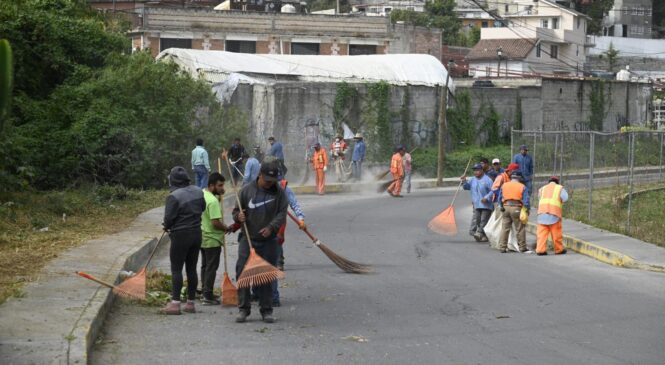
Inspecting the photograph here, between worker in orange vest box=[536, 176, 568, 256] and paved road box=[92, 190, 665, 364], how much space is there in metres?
0.77

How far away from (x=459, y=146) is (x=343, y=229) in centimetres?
2461

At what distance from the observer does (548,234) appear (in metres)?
17.8

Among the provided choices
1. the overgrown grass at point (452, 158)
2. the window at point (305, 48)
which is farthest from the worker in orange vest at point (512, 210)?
the window at point (305, 48)

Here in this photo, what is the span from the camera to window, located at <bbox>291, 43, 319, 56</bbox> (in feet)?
197

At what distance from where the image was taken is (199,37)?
57.7 meters

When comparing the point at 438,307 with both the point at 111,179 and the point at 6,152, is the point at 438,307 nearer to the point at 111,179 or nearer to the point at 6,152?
the point at 6,152

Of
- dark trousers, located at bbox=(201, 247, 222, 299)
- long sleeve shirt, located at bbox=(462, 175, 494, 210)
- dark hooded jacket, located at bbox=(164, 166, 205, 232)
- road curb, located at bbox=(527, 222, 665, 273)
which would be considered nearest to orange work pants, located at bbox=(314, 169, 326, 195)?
long sleeve shirt, located at bbox=(462, 175, 494, 210)

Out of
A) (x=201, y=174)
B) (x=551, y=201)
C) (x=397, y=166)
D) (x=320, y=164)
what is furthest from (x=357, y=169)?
(x=551, y=201)

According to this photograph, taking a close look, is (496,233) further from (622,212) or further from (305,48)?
(305,48)

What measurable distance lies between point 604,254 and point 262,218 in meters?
8.59

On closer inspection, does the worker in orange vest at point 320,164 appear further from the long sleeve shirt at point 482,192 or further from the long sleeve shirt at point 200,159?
the long sleeve shirt at point 482,192

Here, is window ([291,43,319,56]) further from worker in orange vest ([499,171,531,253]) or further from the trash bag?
worker in orange vest ([499,171,531,253])

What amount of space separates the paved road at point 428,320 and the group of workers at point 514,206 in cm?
88

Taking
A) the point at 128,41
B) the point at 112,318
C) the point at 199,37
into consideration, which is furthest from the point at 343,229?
the point at 199,37
